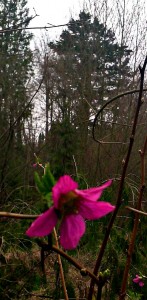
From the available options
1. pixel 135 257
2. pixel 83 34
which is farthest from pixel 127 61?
pixel 135 257

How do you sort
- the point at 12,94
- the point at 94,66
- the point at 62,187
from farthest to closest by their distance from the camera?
the point at 94,66
the point at 12,94
the point at 62,187

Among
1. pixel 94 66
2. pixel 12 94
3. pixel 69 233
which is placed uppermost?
pixel 94 66

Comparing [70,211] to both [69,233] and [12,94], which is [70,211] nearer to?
[69,233]

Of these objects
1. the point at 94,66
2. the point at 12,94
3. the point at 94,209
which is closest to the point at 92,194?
the point at 94,209

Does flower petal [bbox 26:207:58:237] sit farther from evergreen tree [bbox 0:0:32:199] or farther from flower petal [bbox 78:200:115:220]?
evergreen tree [bbox 0:0:32:199]

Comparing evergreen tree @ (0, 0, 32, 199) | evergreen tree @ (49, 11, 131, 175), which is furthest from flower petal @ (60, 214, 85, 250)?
evergreen tree @ (49, 11, 131, 175)

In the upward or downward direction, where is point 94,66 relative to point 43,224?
upward

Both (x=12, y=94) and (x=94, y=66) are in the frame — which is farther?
(x=94, y=66)

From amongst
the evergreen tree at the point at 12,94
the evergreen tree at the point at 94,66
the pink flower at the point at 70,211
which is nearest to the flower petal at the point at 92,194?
the pink flower at the point at 70,211
